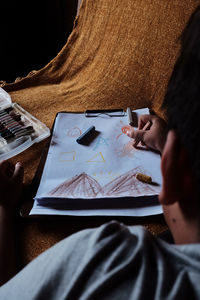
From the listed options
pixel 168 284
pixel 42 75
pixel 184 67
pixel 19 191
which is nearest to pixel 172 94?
pixel 184 67

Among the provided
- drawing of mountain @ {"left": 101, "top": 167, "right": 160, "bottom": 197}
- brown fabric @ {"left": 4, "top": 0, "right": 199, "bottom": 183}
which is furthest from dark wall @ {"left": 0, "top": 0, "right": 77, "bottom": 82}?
drawing of mountain @ {"left": 101, "top": 167, "right": 160, "bottom": 197}

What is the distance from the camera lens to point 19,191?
0.47m

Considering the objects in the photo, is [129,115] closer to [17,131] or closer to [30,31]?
[17,131]

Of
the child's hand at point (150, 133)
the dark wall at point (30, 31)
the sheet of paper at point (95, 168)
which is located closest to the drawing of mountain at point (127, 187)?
the sheet of paper at point (95, 168)

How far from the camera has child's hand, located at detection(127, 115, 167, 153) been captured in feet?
1.81

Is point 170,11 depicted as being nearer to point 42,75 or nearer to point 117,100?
point 117,100

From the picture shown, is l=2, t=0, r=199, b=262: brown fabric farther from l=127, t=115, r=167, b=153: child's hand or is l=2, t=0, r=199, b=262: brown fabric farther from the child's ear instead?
the child's ear

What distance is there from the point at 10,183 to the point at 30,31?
3.78 ft

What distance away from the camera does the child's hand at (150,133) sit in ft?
1.81

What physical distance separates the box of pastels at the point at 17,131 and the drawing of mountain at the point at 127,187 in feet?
0.73

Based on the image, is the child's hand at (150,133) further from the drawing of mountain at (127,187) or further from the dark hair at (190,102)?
the dark hair at (190,102)

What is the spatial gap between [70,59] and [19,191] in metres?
0.61

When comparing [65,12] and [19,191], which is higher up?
[65,12]

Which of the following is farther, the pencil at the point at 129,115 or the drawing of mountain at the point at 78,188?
the pencil at the point at 129,115
